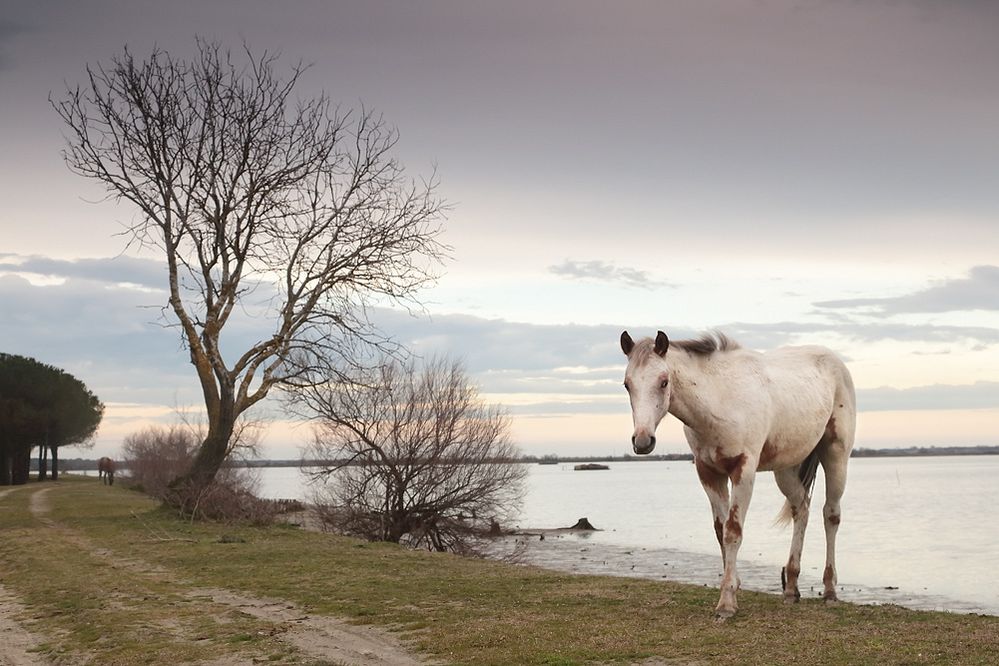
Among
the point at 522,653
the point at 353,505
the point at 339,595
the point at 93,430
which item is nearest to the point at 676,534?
the point at 353,505

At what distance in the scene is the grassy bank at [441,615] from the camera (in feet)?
25.6

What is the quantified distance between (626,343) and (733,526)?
218 cm

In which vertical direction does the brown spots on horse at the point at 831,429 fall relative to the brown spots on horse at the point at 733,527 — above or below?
above

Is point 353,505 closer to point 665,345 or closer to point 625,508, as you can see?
point 665,345

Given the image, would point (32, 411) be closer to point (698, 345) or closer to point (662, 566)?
point (662, 566)

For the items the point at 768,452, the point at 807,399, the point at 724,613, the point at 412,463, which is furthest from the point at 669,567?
the point at 724,613

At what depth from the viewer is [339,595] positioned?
11742mm

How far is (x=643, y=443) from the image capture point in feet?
27.9

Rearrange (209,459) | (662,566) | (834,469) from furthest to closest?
(662,566) < (209,459) < (834,469)

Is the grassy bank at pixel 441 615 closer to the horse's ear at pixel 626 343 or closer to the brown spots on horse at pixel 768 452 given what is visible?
the brown spots on horse at pixel 768 452

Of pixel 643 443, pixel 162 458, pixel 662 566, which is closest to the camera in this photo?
pixel 643 443

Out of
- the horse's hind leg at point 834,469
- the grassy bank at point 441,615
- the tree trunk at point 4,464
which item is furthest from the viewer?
the tree trunk at point 4,464

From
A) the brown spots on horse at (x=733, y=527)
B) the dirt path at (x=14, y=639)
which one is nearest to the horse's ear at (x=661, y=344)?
the brown spots on horse at (x=733, y=527)

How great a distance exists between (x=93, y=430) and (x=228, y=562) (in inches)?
3094
